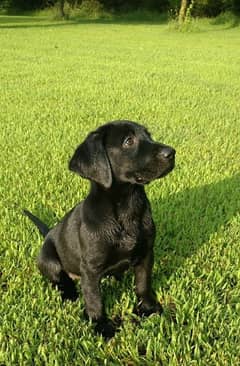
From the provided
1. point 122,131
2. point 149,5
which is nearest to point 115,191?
point 122,131

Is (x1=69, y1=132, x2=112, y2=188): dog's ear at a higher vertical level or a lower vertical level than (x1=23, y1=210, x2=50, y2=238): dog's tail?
higher

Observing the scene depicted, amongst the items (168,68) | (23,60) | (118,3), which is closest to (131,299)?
(168,68)

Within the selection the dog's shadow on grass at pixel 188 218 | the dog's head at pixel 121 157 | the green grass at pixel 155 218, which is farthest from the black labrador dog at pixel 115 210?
the dog's shadow on grass at pixel 188 218

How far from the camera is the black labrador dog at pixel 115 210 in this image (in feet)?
8.22

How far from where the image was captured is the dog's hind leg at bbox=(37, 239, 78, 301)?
10.00ft

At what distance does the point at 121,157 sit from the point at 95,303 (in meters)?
0.88

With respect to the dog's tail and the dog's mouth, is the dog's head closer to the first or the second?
the dog's mouth

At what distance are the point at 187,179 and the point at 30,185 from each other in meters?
1.70

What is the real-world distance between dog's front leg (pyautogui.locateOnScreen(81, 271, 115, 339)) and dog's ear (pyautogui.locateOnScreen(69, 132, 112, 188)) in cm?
57

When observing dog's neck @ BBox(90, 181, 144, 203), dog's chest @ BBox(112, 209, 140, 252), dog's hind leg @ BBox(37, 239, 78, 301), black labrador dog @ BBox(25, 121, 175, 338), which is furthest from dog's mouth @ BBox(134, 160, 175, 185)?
dog's hind leg @ BBox(37, 239, 78, 301)

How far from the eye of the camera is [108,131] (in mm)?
2643

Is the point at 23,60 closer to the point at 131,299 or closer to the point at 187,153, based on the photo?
the point at 187,153

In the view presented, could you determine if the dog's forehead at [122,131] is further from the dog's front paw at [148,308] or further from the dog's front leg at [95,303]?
the dog's front paw at [148,308]

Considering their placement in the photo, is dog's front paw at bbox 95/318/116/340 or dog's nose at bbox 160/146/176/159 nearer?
dog's nose at bbox 160/146/176/159
